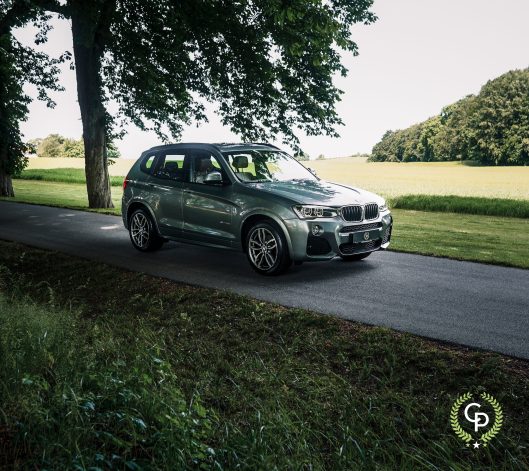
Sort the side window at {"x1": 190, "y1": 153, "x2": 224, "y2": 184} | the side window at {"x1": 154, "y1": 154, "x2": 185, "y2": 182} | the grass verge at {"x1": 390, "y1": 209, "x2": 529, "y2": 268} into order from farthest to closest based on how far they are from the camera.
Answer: the grass verge at {"x1": 390, "y1": 209, "x2": 529, "y2": 268} < the side window at {"x1": 154, "y1": 154, "x2": 185, "y2": 182} < the side window at {"x1": 190, "y1": 153, "x2": 224, "y2": 184}

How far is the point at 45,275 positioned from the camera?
32.9 ft

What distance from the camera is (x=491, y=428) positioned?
4.50 m

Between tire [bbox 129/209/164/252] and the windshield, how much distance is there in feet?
7.27

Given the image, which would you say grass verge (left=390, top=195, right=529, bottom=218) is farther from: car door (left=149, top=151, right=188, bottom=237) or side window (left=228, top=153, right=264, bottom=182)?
car door (left=149, top=151, right=188, bottom=237)

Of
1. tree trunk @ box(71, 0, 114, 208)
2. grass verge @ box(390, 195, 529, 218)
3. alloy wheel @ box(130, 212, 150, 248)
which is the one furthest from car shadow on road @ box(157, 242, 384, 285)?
grass verge @ box(390, 195, 529, 218)

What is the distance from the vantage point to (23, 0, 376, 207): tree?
15586 mm

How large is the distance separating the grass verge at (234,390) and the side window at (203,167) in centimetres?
281

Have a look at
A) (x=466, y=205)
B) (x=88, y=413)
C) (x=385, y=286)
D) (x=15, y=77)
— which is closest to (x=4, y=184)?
(x=15, y=77)

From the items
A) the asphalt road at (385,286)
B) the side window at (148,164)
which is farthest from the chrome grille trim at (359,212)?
the side window at (148,164)

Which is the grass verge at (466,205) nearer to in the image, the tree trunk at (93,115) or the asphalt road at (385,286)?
the asphalt road at (385,286)

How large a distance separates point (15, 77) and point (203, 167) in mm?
15548

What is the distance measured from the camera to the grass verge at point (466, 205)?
2016 cm

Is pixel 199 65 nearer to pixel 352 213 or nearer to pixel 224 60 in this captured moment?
pixel 224 60

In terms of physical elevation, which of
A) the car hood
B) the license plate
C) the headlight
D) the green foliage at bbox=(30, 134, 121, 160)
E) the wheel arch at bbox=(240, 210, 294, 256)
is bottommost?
the license plate
